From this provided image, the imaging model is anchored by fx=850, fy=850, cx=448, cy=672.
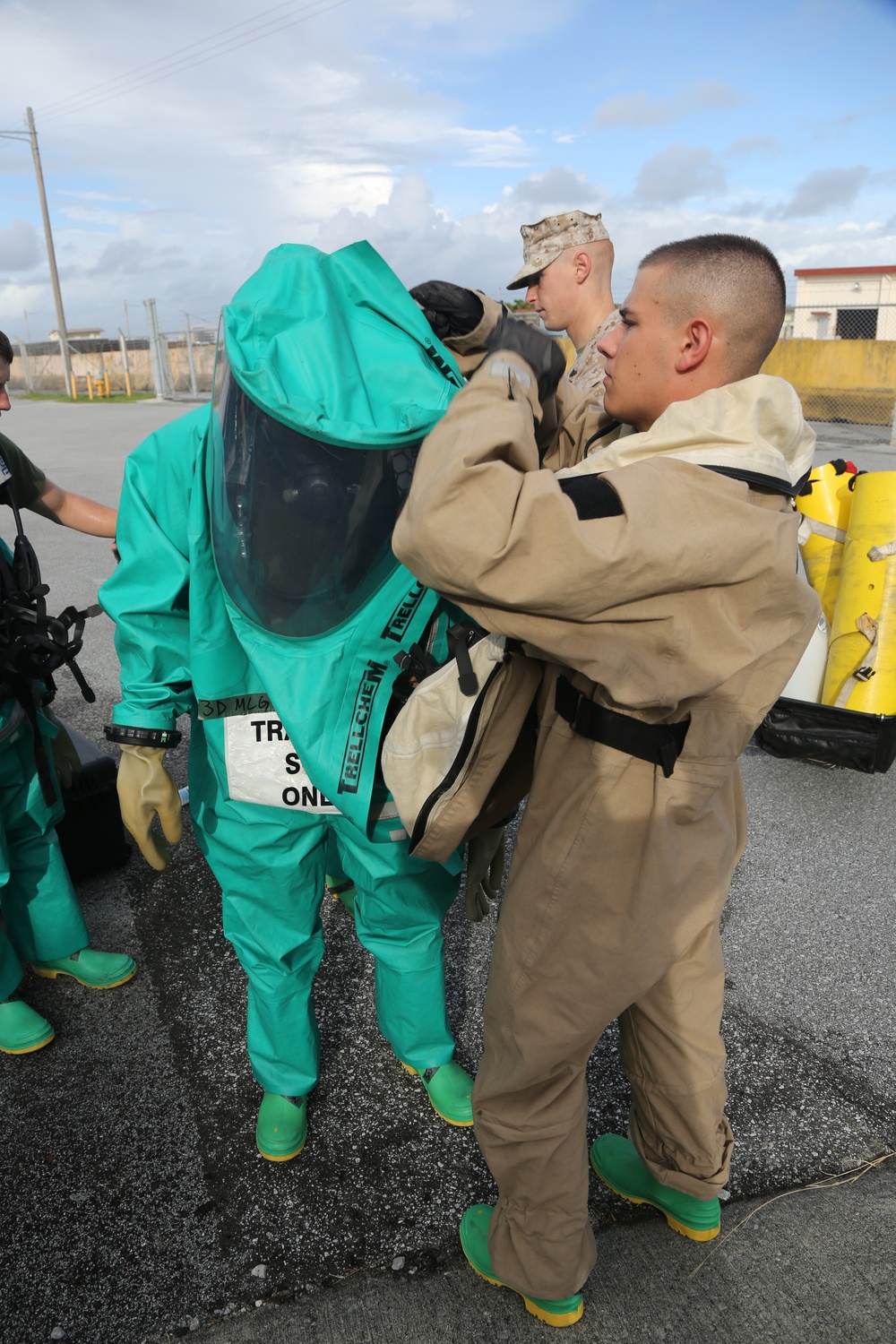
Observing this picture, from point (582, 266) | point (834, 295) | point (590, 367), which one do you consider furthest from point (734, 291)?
point (834, 295)

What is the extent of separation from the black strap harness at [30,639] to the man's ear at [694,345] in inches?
62.7

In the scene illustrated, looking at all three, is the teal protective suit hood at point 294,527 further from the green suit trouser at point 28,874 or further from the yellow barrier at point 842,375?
the yellow barrier at point 842,375

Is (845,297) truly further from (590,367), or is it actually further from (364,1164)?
(364,1164)

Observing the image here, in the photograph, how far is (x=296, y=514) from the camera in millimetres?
1521

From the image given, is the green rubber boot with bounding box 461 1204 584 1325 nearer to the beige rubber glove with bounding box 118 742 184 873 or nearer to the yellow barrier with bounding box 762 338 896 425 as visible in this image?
the beige rubber glove with bounding box 118 742 184 873

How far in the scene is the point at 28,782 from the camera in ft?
7.92

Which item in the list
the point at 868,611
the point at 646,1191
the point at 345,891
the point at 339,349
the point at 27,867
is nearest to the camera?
the point at 339,349

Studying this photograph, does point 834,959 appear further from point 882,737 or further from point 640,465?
point 640,465

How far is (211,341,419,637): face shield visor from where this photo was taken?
1.46 m

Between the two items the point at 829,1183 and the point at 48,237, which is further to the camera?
the point at 48,237

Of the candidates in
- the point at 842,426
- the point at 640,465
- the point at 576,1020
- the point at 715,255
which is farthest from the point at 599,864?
the point at 842,426

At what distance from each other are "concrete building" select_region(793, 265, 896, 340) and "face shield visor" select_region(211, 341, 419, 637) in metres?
24.7

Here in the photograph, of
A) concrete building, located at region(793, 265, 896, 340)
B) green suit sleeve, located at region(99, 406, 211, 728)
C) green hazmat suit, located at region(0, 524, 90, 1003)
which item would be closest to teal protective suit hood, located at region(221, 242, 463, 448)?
green suit sleeve, located at region(99, 406, 211, 728)

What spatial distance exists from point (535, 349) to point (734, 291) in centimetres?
31
